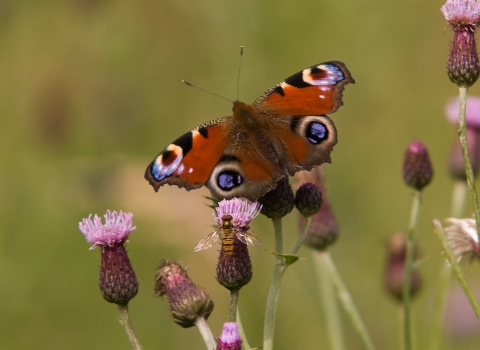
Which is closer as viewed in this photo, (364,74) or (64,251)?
(64,251)

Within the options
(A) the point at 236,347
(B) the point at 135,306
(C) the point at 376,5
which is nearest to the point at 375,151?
(C) the point at 376,5

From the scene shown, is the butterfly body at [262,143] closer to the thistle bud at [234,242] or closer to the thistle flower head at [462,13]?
the thistle bud at [234,242]

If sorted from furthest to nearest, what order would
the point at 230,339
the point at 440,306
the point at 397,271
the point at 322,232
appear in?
the point at 397,271, the point at 322,232, the point at 440,306, the point at 230,339

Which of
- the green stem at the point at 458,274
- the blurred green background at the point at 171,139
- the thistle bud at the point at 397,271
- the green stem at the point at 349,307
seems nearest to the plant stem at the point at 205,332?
the green stem at the point at 349,307

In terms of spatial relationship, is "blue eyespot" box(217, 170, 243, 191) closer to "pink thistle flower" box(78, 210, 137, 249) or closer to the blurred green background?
"pink thistle flower" box(78, 210, 137, 249)

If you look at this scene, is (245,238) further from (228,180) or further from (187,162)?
(187,162)

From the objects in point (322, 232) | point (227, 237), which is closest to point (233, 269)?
point (227, 237)

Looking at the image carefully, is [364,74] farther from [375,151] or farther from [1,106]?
[1,106]
